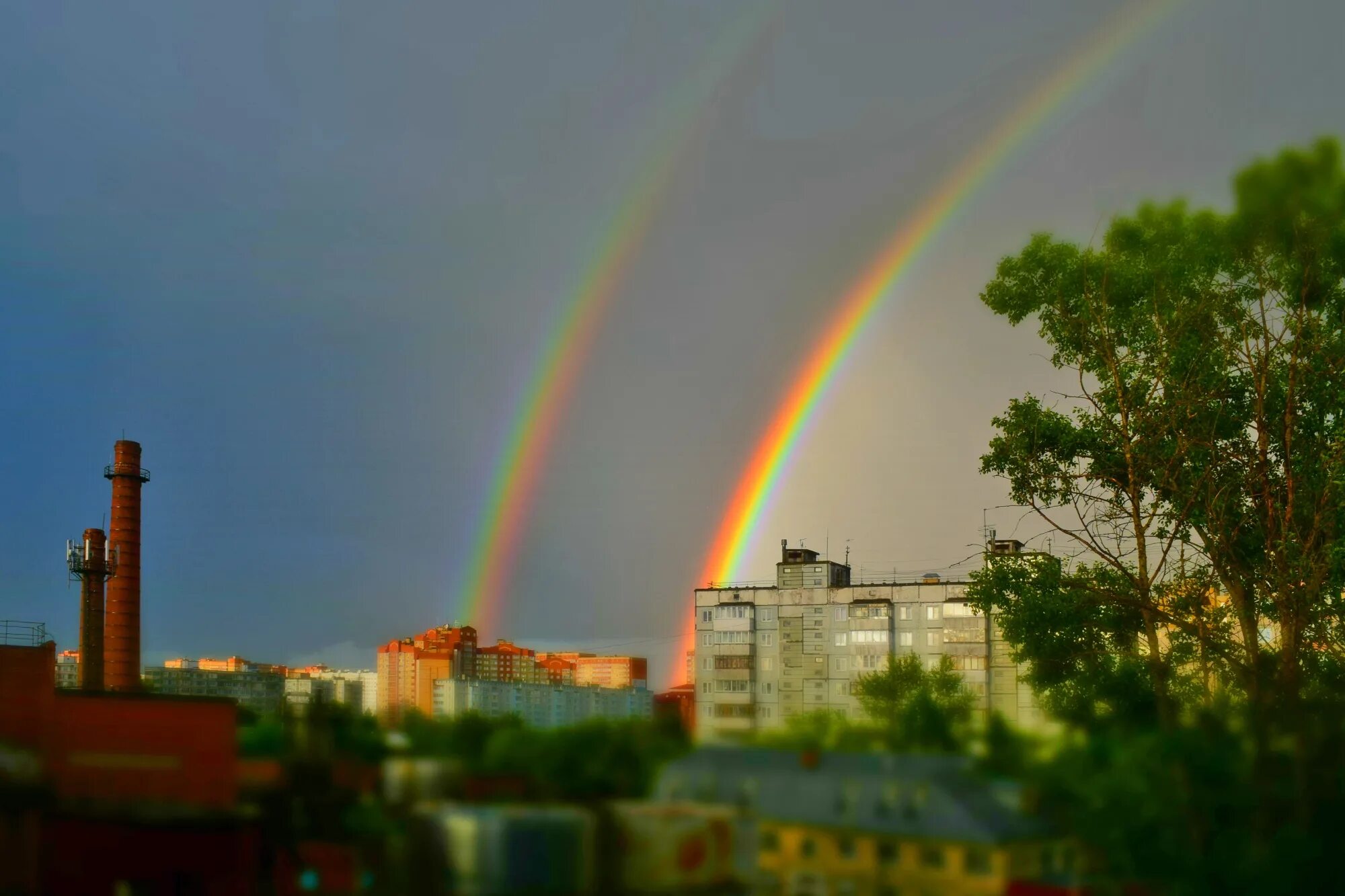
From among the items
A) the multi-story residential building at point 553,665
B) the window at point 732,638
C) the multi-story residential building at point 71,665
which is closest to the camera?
the multi-story residential building at point 71,665

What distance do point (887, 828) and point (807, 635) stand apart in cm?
5519

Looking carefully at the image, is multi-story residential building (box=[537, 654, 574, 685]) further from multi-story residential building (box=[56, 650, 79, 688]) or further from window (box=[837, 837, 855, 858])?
window (box=[837, 837, 855, 858])

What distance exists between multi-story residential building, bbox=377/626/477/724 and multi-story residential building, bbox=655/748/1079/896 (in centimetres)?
6122

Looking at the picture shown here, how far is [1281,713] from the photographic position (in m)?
4.20

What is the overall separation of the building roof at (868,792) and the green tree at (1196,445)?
267 inches

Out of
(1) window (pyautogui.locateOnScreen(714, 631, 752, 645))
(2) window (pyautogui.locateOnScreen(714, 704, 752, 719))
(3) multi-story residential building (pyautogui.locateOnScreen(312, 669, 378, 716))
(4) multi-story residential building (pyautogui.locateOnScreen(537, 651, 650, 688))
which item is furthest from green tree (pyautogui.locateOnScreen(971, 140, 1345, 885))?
(1) window (pyautogui.locateOnScreen(714, 631, 752, 645))

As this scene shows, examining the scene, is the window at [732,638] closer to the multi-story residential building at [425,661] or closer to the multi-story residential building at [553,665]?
the multi-story residential building at [553,665]

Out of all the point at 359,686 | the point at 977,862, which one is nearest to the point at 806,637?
the point at 359,686

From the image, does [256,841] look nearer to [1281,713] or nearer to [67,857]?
[67,857]

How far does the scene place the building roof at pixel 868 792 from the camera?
3586 millimetres

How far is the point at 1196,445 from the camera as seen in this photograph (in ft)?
39.3

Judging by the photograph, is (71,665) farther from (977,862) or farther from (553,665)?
(977,862)

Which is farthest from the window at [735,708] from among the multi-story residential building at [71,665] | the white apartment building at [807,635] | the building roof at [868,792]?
the building roof at [868,792]

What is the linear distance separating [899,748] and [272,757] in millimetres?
1891
